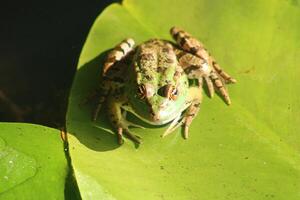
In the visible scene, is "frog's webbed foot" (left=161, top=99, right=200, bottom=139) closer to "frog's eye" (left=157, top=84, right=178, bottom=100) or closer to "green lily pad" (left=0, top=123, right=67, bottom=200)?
"frog's eye" (left=157, top=84, right=178, bottom=100)

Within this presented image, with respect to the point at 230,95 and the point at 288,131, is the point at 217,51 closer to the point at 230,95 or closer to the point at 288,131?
the point at 230,95

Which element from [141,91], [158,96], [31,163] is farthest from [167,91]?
[31,163]

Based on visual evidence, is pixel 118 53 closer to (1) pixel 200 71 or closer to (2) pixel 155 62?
(2) pixel 155 62

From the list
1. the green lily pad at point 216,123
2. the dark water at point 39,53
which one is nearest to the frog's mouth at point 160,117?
the green lily pad at point 216,123

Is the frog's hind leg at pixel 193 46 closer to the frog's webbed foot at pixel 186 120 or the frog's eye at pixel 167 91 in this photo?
the frog's webbed foot at pixel 186 120

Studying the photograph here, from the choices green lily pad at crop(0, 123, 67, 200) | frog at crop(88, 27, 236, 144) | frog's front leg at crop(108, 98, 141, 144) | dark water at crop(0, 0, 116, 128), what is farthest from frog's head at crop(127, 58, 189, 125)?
dark water at crop(0, 0, 116, 128)
